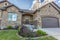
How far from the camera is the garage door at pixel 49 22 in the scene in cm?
2752

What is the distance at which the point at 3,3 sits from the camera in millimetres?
32188

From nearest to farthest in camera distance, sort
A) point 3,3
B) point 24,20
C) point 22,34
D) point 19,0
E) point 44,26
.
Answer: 1. point 22,34
2. point 44,26
3. point 24,20
4. point 3,3
5. point 19,0

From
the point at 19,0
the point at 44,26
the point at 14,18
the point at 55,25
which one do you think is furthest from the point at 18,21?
the point at 19,0

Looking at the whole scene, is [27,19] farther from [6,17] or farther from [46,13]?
[6,17]

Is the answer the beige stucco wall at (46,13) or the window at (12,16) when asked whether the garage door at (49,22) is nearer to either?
the beige stucco wall at (46,13)

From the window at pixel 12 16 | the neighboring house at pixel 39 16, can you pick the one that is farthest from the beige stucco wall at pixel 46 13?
the window at pixel 12 16

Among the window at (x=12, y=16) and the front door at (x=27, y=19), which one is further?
the front door at (x=27, y=19)

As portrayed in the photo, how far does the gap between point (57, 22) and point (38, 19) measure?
499cm

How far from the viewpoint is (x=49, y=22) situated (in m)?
28.0

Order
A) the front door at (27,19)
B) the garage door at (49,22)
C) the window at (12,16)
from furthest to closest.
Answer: the front door at (27,19)
the window at (12,16)
the garage door at (49,22)

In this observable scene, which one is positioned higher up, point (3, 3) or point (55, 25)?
point (3, 3)

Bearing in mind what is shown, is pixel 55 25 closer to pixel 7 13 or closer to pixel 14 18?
pixel 14 18

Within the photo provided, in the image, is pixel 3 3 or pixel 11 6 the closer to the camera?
pixel 11 6

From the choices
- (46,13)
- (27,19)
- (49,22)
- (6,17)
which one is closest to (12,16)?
(6,17)
